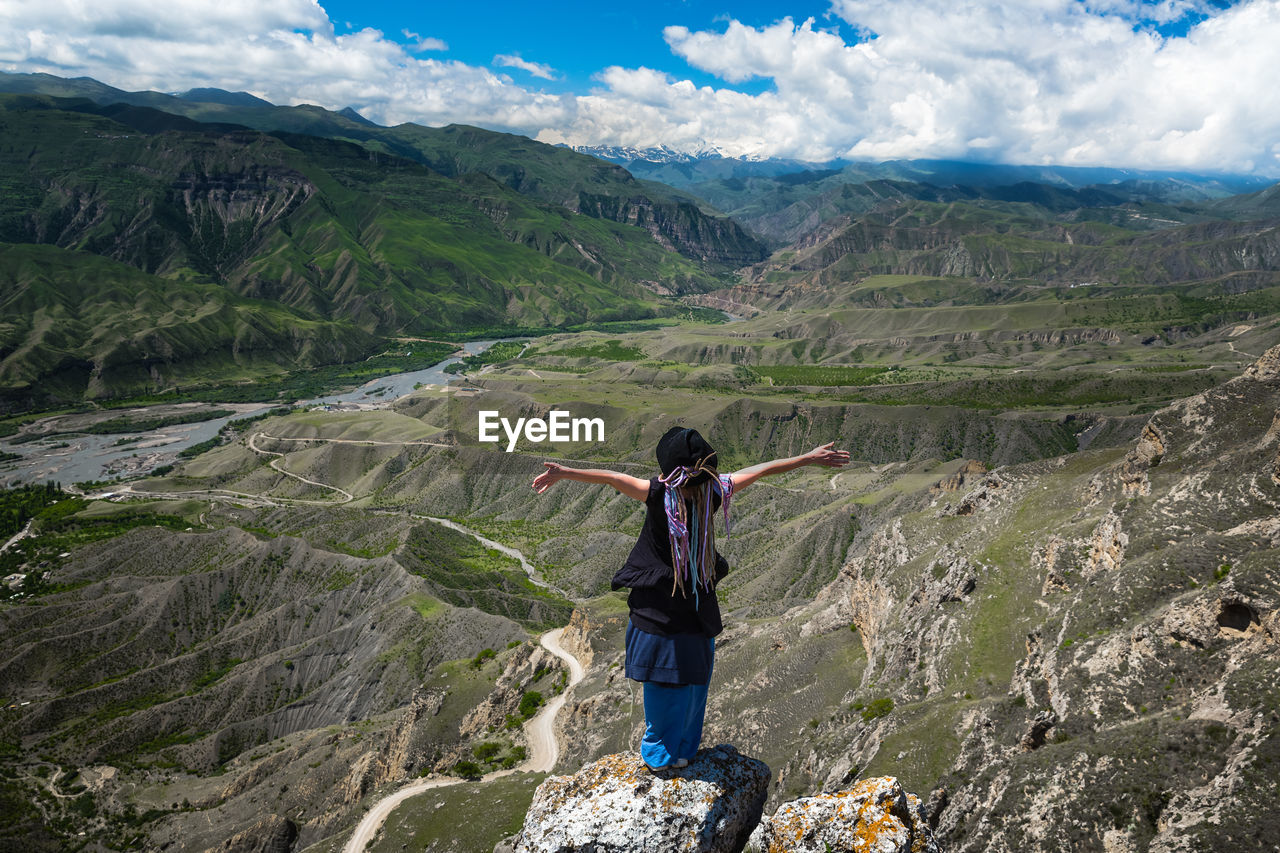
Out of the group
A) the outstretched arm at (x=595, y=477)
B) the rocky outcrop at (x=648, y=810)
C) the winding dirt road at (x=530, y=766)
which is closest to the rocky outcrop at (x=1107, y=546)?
the winding dirt road at (x=530, y=766)

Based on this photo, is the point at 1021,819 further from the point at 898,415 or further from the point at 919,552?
the point at 898,415

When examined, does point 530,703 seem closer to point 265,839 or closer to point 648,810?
point 265,839

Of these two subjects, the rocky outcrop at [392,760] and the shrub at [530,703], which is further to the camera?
the shrub at [530,703]

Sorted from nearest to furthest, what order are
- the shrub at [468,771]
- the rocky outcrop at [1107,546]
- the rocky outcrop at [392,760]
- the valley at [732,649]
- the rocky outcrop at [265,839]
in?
the valley at [732,649]
the rocky outcrop at [1107,546]
the shrub at [468,771]
the rocky outcrop at [265,839]
the rocky outcrop at [392,760]

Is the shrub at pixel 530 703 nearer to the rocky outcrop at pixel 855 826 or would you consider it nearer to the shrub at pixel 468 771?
the shrub at pixel 468 771

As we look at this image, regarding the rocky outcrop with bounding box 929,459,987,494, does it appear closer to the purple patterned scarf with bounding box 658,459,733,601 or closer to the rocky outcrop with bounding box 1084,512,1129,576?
the rocky outcrop with bounding box 1084,512,1129,576
